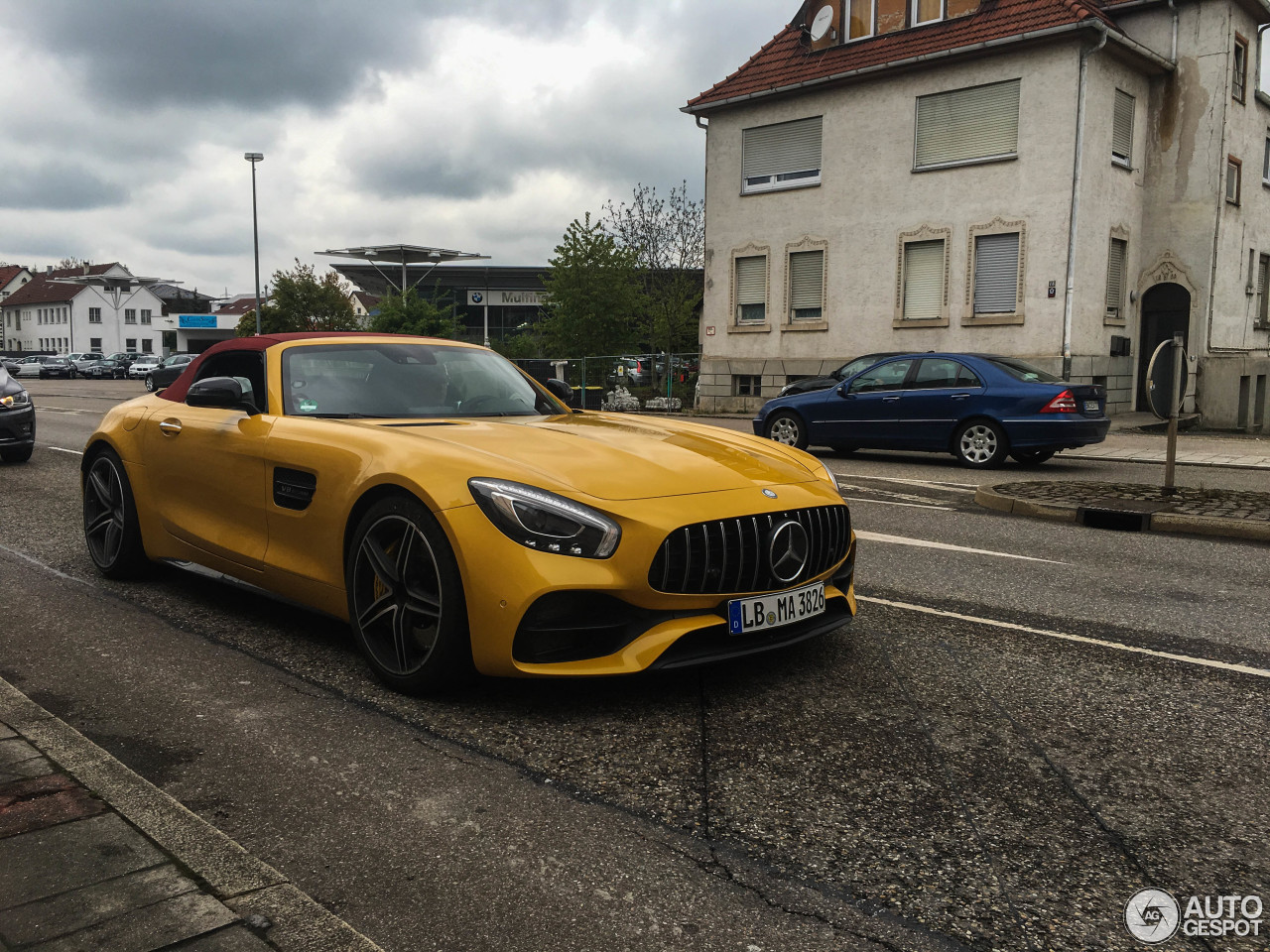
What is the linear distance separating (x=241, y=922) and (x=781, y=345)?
25170 millimetres

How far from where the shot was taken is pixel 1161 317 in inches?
981

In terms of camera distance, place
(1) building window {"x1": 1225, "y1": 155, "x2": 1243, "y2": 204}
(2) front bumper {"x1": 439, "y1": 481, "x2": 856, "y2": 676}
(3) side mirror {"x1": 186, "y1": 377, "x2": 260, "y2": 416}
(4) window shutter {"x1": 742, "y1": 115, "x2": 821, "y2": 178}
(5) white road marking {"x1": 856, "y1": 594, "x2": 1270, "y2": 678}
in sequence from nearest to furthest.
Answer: (2) front bumper {"x1": 439, "y1": 481, "x2": 856, "y2": 676} → (5) white road marking {"x1": 856, "y1": 594, "x2": 1270, "y2": 678} → (3) side mirror {"x1": 186, "y1": 377, "x2": 260, "y2": 416} → (1) building window {"x1": 1225, "y1": 155, "x2": 1243, "y2": 204} → (4) window shutter {"x1": 742, "y1": 115, "x2": 821, "y2": 178}

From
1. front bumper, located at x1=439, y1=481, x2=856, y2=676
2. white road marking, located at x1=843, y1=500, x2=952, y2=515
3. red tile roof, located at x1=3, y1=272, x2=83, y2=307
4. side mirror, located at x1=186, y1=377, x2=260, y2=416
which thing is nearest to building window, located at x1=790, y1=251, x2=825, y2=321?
white road marking, located at x1=843, y1=500, x2=952, y2=515

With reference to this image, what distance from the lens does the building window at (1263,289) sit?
2662cm

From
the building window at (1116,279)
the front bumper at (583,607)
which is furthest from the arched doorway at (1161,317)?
the front bumper at (583,607)

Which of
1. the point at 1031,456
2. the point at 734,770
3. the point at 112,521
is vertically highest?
the point at 112,521

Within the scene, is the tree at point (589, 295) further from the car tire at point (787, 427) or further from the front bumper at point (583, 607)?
the front bumper at point (583, 607)

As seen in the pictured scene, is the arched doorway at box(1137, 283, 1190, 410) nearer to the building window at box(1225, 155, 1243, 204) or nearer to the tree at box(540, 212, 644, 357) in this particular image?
the building window at box(1225, 155, 1243, 204)

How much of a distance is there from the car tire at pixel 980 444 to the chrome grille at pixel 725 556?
10.1 meters

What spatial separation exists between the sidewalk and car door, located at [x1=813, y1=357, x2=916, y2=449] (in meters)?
12.3

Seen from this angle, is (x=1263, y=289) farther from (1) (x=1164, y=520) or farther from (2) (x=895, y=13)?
(1) (x=1164, y=520)

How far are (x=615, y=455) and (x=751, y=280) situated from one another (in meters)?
24.0

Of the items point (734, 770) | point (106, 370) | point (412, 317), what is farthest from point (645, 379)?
point (106, 370)

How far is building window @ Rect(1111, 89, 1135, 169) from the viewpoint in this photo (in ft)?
76.0
